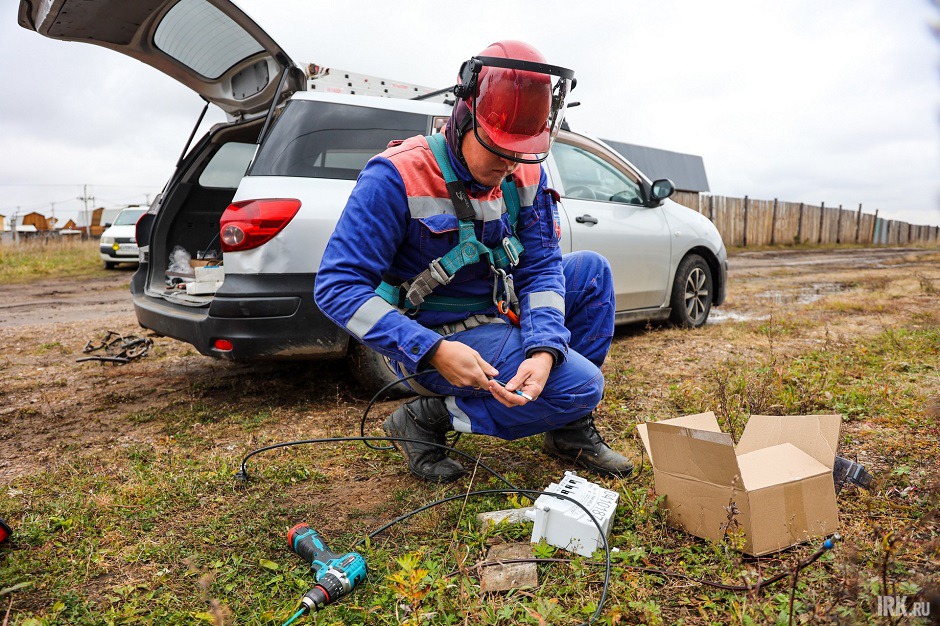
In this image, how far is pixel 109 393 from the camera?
3.93 m

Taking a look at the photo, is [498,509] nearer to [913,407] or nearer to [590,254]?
[590,254]

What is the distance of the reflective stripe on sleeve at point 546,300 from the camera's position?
7.75ft

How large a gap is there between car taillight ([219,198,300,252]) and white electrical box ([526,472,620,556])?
1.90 meters

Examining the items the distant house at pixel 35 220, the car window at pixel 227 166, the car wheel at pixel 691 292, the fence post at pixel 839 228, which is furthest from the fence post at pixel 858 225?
the distant house at pixel 35 220

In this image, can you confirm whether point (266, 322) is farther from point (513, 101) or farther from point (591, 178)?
point (591, 178)

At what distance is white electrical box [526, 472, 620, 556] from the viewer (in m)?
1.89

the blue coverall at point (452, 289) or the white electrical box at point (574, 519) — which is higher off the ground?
the blue coverall at point (452, 289)

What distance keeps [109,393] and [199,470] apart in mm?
1749

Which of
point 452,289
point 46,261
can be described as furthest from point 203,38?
point 46,261

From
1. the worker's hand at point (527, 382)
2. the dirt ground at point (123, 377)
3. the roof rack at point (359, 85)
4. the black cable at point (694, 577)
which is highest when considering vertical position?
the roof rack at point (359, 85)

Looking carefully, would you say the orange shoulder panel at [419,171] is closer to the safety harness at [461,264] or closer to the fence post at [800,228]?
the safety harness at [461,264]

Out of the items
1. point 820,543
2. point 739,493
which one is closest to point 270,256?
point 739,493

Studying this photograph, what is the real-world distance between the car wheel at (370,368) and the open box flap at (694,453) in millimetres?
1755

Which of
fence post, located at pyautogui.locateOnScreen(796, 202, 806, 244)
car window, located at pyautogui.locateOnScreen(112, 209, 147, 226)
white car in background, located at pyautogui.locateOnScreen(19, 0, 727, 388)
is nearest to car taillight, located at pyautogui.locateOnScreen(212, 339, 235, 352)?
white car in background, located at pyautogui.locateOnScreen(19, 0, 727, 388)
